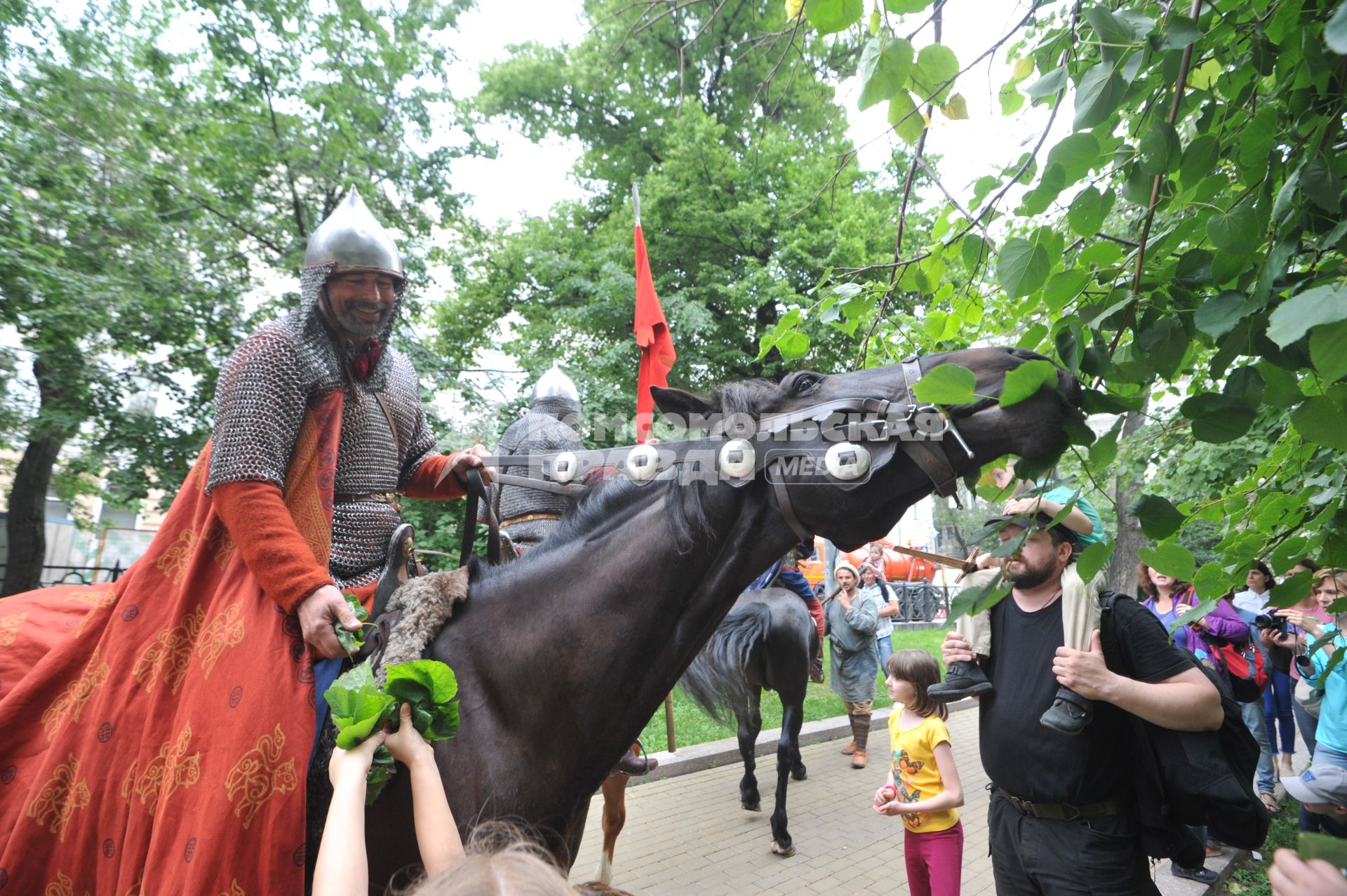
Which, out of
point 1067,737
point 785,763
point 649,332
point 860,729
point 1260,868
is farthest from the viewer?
point 860,729

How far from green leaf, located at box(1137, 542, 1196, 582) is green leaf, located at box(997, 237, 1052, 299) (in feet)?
2.08

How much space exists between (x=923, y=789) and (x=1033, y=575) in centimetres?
154

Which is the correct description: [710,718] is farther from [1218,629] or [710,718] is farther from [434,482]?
[434,482]

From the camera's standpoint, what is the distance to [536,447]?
Result: 5.45 meters

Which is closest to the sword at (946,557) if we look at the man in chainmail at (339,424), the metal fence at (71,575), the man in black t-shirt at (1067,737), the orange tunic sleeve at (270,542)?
the man in black t-shirt at (1067,737)

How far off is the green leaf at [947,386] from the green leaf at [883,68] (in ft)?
1.91

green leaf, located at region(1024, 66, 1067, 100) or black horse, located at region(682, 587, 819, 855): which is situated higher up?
green leaf, located at region(1024, 66, 1067, 100)

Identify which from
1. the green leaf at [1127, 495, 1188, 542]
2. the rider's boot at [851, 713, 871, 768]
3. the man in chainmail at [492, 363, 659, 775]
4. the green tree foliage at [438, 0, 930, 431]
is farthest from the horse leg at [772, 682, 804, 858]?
the green tree foliage at [438, 0, 930, 431]

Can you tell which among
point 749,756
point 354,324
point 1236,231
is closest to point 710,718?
point 749,756

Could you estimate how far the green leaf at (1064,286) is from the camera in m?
1.57

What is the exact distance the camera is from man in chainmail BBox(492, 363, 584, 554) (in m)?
4.64

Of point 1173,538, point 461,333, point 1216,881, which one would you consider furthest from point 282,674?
point 461,333

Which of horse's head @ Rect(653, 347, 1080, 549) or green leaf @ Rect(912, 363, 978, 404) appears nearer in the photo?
green leaf @ Rect(912, 363, 978, 404)

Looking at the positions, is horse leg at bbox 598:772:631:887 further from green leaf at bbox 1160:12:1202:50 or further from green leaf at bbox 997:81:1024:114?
green leaf at bbox 1160:12:1202:50
